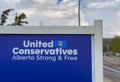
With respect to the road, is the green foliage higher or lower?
lower

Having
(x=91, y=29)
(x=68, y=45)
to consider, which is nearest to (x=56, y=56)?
(x=68, y=45)

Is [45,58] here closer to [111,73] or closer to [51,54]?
[51,54]

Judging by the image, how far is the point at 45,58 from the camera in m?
4.83

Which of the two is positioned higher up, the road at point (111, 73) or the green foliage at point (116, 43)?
the road at point (111, 73)

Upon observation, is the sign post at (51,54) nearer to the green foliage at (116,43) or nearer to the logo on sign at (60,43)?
the logo on sign at (60,43)

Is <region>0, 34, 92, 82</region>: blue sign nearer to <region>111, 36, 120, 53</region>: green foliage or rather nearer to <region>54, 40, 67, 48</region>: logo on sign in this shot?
<region>54, 40, 67, 48</region>: logo on sign

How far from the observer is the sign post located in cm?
482

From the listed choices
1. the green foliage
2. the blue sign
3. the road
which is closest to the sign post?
the blue sign

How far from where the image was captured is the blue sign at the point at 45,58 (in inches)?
190

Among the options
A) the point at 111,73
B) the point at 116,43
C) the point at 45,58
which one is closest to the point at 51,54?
the point at 45,58

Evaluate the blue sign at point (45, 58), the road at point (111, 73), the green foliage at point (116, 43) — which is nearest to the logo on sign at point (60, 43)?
the blue sign at point (45, 58)

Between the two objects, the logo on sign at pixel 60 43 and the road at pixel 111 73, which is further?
the road at pixel 111 73

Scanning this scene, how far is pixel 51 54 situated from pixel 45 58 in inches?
3.0

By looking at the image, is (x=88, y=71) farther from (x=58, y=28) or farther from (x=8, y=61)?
(x=8, y=61)
